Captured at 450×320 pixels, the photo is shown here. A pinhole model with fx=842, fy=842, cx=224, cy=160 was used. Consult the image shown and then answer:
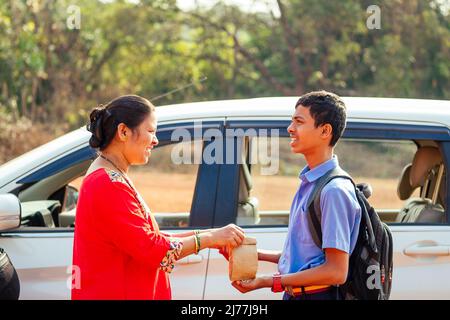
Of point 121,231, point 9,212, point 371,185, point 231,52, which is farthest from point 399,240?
point 231,52

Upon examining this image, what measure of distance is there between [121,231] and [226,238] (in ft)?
1.35

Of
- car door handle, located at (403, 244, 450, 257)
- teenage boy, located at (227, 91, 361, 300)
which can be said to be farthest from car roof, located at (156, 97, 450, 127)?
teenage boy, located at (227, 91, 361, 300)

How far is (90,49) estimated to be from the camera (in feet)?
63.0

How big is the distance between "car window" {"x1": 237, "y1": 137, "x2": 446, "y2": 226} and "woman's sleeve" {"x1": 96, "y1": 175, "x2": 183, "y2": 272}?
4.53ft

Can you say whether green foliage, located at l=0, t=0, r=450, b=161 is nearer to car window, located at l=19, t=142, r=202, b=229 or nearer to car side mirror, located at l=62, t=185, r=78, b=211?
car side mirror, located at l=62, t=185, r=78, b=211

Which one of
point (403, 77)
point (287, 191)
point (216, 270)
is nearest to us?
point (216, 270)

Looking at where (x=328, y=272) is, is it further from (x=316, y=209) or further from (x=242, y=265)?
(x=242, y=265)

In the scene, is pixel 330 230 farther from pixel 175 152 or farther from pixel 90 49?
pixel 90 49

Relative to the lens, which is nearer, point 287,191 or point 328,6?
point 287,191

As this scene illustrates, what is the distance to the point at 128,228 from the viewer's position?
281 cm

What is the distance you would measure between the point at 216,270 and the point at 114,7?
52.9ft

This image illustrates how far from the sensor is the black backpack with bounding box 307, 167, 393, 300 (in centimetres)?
294
